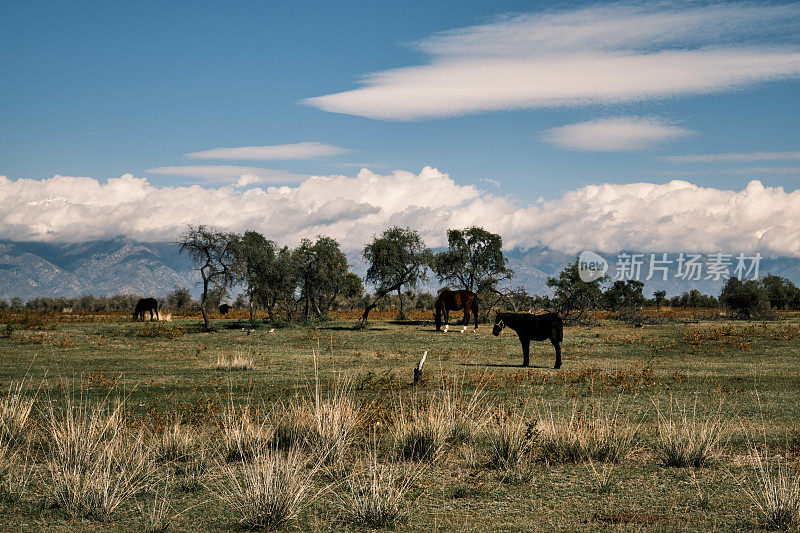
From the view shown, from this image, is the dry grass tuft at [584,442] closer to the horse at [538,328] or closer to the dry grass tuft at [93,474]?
the dry grass tuft at [93,474]

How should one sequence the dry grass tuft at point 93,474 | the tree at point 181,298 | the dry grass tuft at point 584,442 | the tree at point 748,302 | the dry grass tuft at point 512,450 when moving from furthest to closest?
the tree at point 181,298
the tree at point 748,302
the dry grass tuft at point 584,442
the dry grass tuft at point 512,450
the dry grass tuft at point 93,474

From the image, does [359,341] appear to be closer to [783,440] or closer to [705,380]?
[705,380]

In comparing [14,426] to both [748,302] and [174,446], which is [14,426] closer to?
[174,446]

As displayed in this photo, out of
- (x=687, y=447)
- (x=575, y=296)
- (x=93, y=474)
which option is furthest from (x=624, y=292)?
Result: (x=93, y=474)

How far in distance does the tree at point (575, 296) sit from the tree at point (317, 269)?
63.5 ft

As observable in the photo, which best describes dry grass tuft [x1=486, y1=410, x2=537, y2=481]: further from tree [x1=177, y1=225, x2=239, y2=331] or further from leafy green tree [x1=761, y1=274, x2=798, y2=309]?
leafy green tree [x1=761, y1=274, x2=798, y2=309]

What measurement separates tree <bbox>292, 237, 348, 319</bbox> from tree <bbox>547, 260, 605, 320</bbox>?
19.4m

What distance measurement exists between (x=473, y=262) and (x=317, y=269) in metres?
14.4

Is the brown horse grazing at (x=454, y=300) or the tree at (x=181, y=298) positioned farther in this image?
the tree at (x=181, y=298)

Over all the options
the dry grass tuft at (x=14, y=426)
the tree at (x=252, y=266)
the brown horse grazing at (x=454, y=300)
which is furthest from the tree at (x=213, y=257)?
the dry grass tuft at (x=14, y=426)

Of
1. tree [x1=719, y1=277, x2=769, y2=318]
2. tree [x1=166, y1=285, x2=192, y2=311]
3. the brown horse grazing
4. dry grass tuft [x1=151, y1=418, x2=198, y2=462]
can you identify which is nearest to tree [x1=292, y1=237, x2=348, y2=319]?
the brown horse grazing

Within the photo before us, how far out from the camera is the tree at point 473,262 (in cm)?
5459

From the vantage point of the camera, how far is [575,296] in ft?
155

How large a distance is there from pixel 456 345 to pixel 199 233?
23148mm
